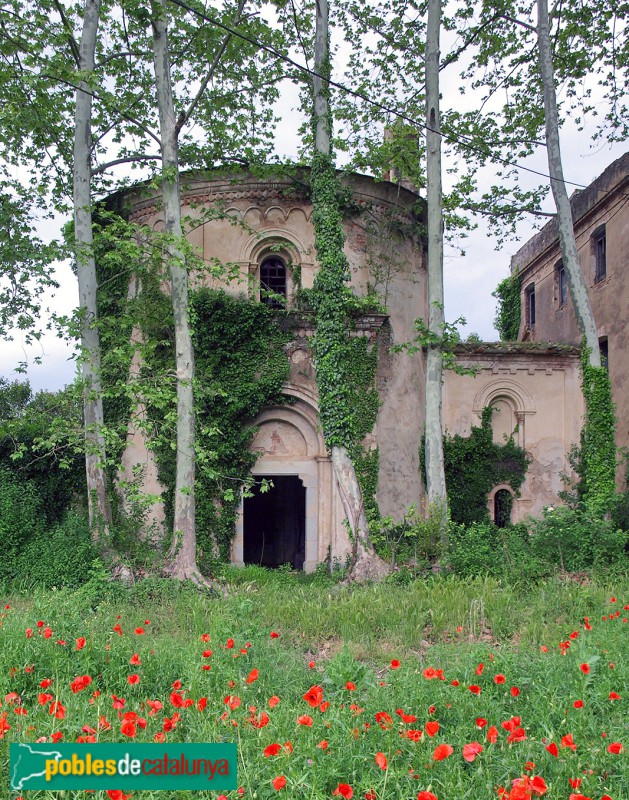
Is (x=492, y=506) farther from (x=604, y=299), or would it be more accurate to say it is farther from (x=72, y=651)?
(x=72, y=651)

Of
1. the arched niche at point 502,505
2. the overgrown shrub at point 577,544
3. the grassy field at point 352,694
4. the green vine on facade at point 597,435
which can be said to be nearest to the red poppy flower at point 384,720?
the grassy field at point 352,694

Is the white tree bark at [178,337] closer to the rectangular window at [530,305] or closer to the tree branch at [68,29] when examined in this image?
the tree branch at [68,29]

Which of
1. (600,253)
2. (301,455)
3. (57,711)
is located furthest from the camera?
(600,253)

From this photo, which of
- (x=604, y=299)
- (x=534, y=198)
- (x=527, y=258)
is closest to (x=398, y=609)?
(x=534, y=198)

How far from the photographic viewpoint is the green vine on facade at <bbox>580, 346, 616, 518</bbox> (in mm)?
14055

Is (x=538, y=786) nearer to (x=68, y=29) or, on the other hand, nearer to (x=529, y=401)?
(x=68, y=29)

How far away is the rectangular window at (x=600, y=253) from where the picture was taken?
19.6m

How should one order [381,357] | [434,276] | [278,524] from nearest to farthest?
1. [434,276]
2. [381,357]
3. [278,524]

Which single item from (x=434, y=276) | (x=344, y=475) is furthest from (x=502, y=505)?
(x=434, y=276)

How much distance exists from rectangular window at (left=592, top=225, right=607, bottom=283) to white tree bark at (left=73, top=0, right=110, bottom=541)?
1522 centimetres

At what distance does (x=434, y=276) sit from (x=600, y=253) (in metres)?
9.50

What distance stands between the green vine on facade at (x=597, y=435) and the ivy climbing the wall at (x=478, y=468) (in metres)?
3.08

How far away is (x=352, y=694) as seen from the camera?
4.53 meters

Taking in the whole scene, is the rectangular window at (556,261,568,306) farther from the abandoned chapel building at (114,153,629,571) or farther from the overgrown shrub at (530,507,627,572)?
the overgrown shrub at (530,507,627,572)
